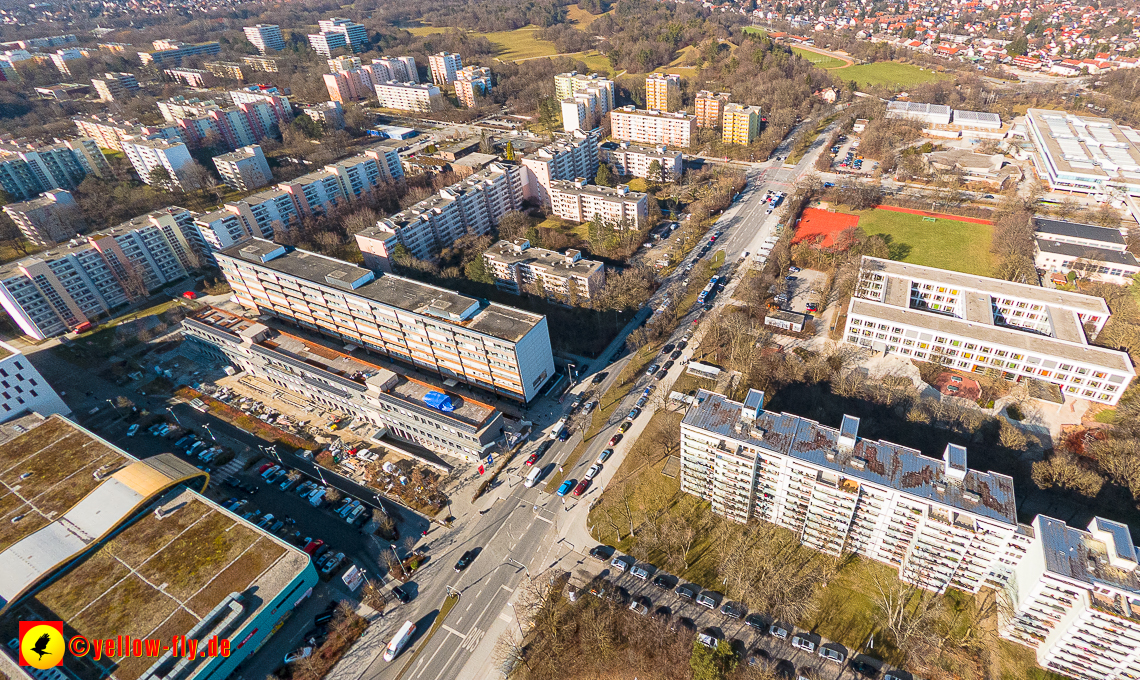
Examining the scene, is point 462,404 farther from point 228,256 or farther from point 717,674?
point 228,256

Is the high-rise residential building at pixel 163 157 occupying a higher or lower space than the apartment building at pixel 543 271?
higher

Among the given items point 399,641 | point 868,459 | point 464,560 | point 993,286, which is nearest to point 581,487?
point 464,560

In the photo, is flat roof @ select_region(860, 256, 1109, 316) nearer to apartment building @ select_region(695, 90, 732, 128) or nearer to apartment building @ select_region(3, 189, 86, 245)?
apartment building @ select_region(695, 90, 732, 128)

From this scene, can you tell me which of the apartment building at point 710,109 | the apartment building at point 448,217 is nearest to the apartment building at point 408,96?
the apartment building at point 448,217

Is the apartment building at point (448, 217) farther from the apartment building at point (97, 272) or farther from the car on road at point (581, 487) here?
the car on road at point (581, 487)

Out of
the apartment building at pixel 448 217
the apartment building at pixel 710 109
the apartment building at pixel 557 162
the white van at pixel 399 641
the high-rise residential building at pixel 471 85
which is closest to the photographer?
the white van at pixel 399 641

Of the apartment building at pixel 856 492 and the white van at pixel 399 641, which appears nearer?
the apartment building at pixel 856 492

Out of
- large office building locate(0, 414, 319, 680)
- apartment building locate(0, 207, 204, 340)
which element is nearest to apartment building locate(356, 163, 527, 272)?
apartment building locate(0, 207, 204, 340)
